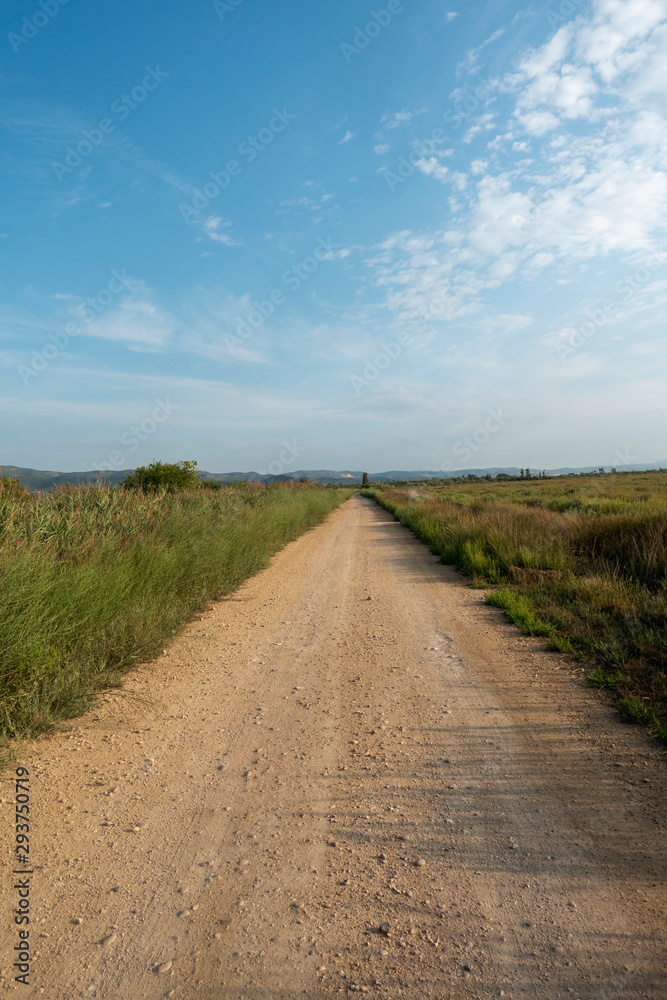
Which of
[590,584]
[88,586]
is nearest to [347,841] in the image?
[88,586]

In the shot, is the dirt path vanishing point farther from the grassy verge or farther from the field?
the field

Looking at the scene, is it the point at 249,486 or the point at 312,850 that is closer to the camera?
the point at 312,850

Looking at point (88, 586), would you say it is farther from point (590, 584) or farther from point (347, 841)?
point (590, 584)

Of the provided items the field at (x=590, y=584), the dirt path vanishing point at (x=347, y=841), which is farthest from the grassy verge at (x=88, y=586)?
the field at (x=590, y=584)

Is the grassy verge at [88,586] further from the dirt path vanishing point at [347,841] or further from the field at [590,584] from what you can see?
the field at [590,584]

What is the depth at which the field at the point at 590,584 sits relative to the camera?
4.64 meters

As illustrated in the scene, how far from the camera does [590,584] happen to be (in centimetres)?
698

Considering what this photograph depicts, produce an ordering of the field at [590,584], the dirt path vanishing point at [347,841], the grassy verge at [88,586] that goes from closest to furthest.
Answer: the dirt path vanishing point at [347,841], the grassy verge at [88,586], the field at [590,584]

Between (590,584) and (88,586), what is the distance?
242 inches

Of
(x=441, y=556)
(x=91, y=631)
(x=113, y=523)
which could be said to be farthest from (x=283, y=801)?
(x=441, y=556)

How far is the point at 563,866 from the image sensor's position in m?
2.45

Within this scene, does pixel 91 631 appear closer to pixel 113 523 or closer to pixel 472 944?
pixel 113 523

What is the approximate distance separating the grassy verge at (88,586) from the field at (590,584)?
426cm

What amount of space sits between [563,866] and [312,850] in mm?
1209
